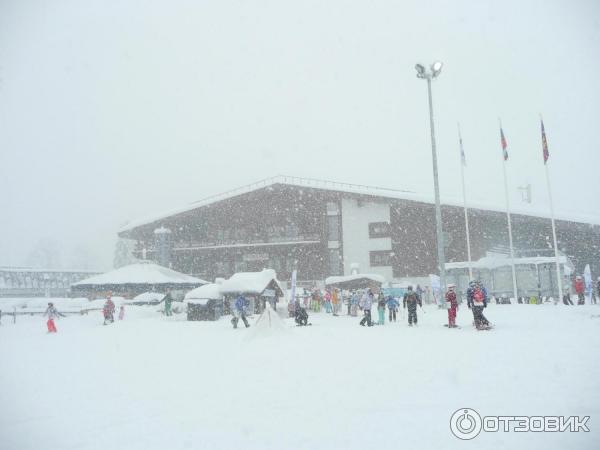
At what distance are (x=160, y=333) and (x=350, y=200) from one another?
27.7 metres

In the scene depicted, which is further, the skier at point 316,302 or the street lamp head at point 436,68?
the skier at point 316,302

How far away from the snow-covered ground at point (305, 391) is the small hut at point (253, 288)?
34.1ft

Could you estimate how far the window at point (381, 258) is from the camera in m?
39.9

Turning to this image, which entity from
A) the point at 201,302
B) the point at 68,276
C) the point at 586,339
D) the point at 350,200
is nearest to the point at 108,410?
the point at 586,339

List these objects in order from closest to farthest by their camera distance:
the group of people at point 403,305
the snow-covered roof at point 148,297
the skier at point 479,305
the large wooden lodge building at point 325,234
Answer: the skier at point 479,305 → the group of people at point 403,305 → the snow-covered roof at point 148,297 → the large wooden lodge building at point 325,234

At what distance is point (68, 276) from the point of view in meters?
57.7

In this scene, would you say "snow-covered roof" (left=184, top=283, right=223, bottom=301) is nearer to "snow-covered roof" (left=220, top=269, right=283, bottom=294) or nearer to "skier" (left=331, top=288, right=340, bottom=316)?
"snow-covered roof" (left=220, top=269, right=283, bottom=294)

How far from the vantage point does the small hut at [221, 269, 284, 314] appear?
22391 millimetres

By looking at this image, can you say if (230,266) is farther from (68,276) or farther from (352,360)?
(352,360)

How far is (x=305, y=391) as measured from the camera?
6.46 m

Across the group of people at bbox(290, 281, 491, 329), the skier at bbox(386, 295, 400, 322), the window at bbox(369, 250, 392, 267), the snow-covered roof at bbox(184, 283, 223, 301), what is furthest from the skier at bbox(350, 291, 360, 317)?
the window at bbox(369, 250, 392, 267)

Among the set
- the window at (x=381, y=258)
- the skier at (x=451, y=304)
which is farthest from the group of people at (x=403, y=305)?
the window at (x=381, y=258)

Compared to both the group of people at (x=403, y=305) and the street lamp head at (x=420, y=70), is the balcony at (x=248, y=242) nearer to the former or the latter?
the group of people at (x=403, y=305)

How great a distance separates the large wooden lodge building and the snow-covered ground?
2665 centimetres
